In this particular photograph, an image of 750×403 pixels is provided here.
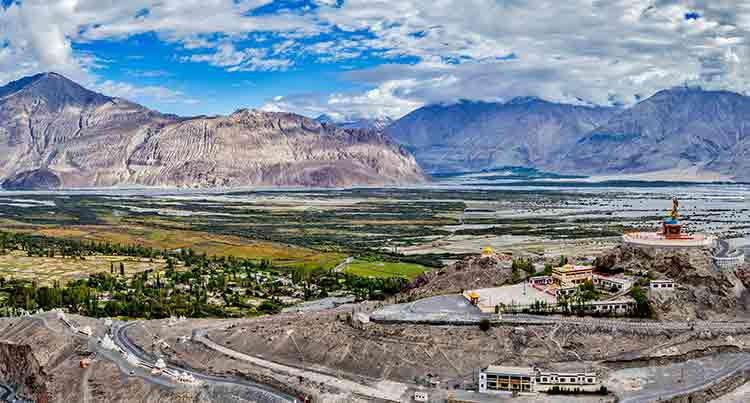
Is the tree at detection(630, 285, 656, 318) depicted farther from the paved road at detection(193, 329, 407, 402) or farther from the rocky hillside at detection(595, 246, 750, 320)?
the paved road at detection(193, 329, 407, 402)

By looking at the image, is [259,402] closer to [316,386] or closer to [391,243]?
[316,386]

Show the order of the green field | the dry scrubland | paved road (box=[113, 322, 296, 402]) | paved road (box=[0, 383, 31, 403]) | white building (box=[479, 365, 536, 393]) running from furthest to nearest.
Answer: the green field < the dry scrubland < paved road (box=[0, 383, 31, 403]) < paved road (box=[113, 322, 296, 402]) < white building (box=[479, 365, 536, 393])

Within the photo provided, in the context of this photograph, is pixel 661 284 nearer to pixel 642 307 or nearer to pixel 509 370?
pixel 642 307

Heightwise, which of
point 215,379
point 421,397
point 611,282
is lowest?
Answer: point 215,379

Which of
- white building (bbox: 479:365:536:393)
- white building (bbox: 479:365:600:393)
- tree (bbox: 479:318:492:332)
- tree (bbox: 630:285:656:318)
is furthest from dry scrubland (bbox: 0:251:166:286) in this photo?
tree (bbox: 630:285:656:318)

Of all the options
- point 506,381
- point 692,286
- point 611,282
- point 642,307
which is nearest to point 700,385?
point 642,307
